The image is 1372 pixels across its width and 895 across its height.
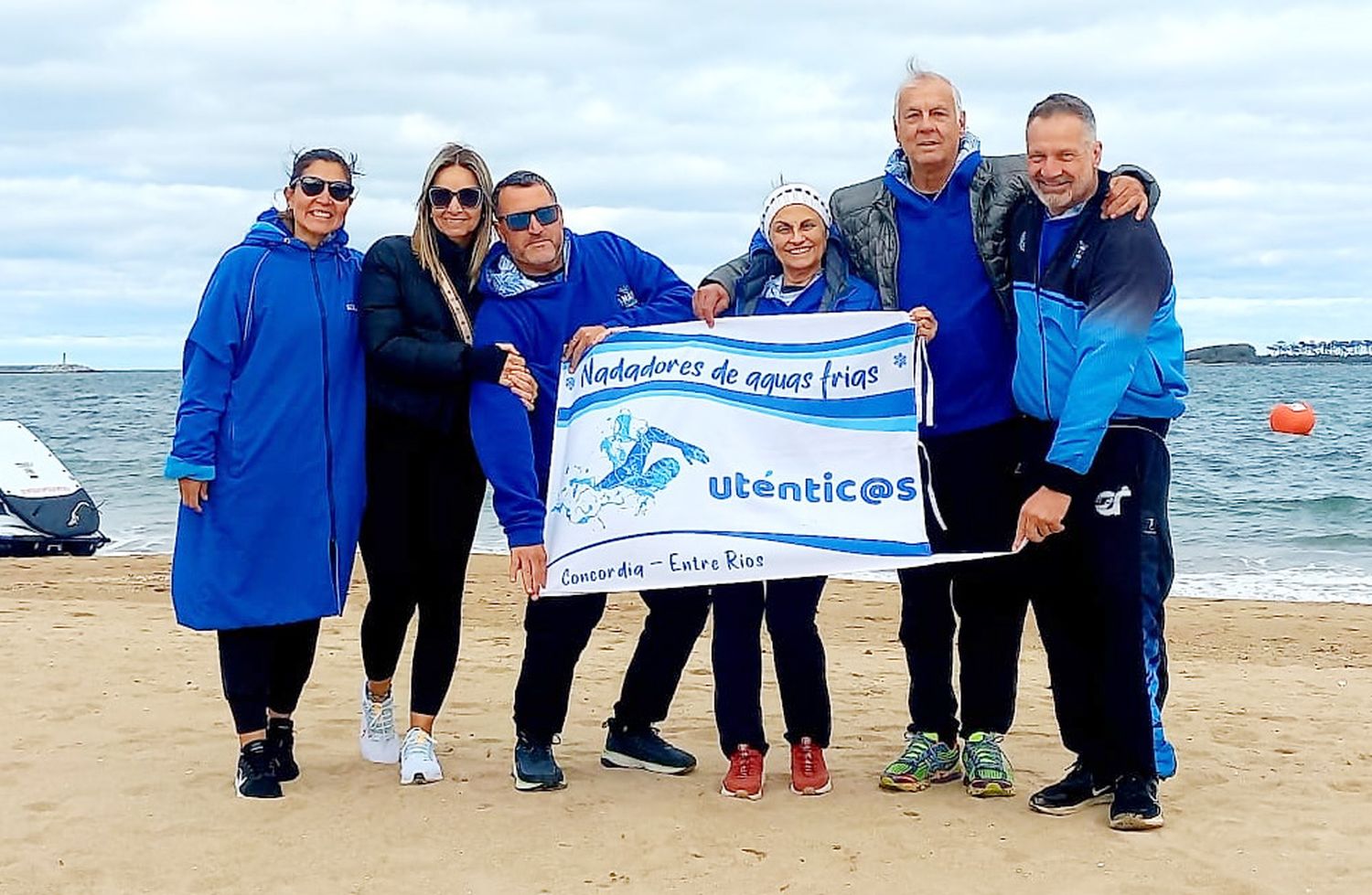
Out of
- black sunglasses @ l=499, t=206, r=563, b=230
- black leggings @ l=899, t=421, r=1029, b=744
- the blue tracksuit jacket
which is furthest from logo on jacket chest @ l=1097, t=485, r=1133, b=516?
black sunglasses @ l=499, t=206, r=563, b=230

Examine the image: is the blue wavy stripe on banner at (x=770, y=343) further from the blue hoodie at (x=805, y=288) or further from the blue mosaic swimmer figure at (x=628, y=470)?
the blue mosaic swimmer figure at (x=628, y=470)

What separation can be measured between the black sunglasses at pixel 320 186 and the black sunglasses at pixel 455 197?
33cm

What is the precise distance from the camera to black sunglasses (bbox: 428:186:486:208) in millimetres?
5219

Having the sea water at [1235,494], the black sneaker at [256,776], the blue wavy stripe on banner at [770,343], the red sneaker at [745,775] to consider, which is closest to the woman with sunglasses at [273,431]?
the black sneaker at [256,776]

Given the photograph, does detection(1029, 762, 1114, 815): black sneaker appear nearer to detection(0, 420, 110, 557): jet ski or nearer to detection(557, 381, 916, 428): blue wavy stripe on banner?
detection(557, 381, 916, 428): blue wavy stripe on banner

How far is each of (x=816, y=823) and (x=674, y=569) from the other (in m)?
1.00

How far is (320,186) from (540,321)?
91cm

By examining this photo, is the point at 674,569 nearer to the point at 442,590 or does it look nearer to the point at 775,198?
the point at 442,590

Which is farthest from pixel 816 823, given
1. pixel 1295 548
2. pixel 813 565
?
pixel 1295 548

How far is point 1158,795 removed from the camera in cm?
553

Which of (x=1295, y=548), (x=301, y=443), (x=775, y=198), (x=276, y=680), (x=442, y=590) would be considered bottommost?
(x=1295, y=548)

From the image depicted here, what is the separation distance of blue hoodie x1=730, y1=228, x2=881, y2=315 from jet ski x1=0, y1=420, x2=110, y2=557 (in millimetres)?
14743

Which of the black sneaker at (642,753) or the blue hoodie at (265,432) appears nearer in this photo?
the blue hoodie at (265,432)

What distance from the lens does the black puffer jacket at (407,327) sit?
5215 millimetres
